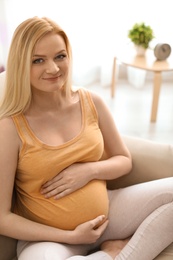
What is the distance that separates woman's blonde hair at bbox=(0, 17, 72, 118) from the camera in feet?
3.45

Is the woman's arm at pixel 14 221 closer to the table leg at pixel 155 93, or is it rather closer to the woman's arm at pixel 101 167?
the woman's arm at pixel 101 167

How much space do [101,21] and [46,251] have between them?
2.29 m

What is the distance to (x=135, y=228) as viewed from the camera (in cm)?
121

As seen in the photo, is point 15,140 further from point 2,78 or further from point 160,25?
point 160,25

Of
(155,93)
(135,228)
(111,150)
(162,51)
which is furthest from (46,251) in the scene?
(162,51)

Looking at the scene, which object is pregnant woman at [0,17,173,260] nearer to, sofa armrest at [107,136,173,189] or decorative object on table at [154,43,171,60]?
sofa armrest at [107,136,173,189]

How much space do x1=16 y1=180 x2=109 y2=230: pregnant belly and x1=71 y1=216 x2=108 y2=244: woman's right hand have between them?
0.10ft

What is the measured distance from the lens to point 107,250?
1164mm

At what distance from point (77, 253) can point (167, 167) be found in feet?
1.54

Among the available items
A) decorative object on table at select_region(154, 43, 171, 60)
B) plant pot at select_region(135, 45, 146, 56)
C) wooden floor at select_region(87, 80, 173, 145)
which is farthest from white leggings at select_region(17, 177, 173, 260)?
plant pot at select_region(135, 45, 146, 56)

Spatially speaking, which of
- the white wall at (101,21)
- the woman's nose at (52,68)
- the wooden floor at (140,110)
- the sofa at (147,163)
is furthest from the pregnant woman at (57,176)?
the white wall at (101,21)

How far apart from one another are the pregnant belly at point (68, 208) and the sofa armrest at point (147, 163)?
0.24 meters

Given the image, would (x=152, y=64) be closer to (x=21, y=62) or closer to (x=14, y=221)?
(x=21, y=62)

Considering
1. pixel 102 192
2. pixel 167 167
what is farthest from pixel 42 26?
pixel 167 167
